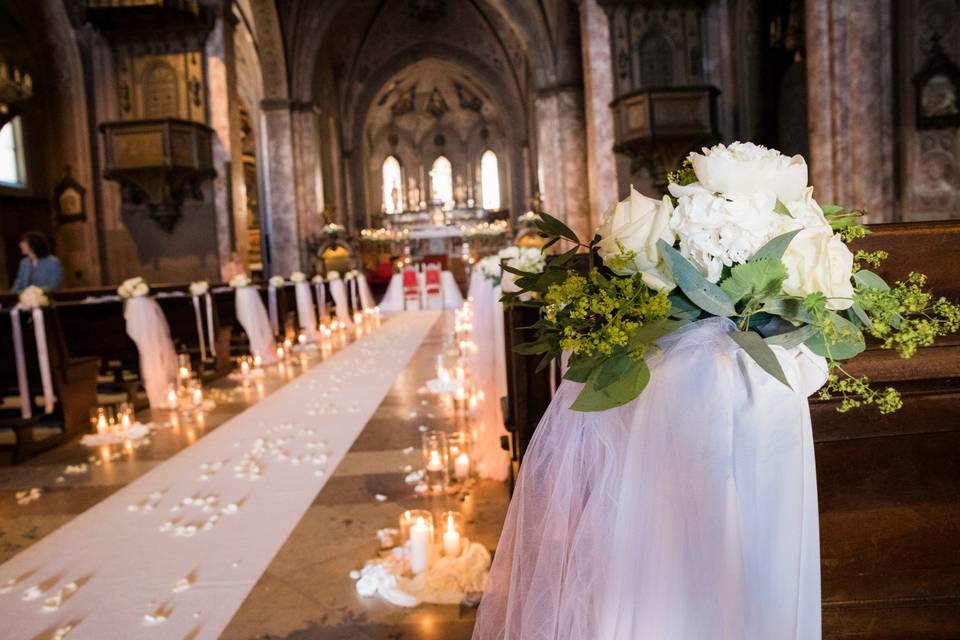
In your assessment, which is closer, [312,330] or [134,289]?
[134,289]

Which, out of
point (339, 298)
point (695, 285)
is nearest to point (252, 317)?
point (339, 298)

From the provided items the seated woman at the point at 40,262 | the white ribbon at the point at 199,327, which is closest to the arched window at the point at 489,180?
Result: the white ribbon at the point at 199,327

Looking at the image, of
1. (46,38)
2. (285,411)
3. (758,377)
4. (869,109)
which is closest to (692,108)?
(869,109)

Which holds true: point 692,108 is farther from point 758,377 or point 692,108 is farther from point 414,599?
point 758,377

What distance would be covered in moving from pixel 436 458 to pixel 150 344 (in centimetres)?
434

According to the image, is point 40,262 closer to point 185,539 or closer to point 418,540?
point 185,539

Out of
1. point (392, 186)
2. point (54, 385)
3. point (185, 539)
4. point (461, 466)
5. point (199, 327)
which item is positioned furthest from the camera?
point (392, 186)

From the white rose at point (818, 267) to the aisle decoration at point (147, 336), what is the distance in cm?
667

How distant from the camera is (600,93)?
38.2 feet

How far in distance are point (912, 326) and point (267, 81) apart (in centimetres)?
2009

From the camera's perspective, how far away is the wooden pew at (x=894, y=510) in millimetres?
1546

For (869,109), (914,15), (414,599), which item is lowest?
(414,599)

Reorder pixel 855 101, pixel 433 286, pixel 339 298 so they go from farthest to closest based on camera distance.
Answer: pixel 433 286, pixel 339 298, pixel 855 101

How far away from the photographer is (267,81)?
19203 mm
